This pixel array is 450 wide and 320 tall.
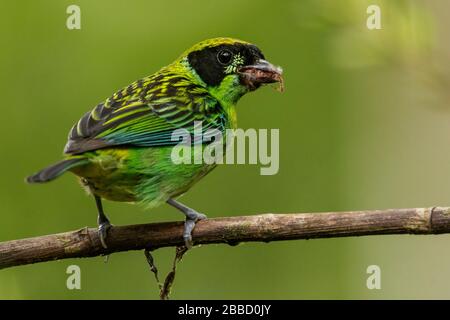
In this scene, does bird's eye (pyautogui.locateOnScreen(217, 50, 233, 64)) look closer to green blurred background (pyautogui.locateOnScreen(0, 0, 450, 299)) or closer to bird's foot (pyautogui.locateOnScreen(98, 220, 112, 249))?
bird's foot (pyautogui.locateOnScreen(98, 220, 112, 249))

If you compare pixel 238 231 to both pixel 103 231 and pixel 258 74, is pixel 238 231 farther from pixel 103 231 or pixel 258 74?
pixel 258 74

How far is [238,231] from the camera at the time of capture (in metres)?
3.64

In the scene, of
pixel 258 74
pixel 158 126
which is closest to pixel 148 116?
pixel 158 126

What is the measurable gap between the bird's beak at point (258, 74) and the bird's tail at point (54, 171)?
4.86 feet

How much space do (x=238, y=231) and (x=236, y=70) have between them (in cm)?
153

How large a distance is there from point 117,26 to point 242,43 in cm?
339

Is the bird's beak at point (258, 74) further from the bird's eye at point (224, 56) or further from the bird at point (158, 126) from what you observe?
the bird's eye at point (224, 56)

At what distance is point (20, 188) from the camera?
6895mm

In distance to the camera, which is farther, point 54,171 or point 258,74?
point 258,74

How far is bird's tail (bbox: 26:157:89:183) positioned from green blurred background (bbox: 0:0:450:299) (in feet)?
9.14

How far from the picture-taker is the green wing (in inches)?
158

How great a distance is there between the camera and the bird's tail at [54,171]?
3.29 m

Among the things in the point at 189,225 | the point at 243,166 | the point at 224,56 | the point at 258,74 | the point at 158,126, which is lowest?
the point at 243,166

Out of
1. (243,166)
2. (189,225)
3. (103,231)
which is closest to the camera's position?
(189,225)
